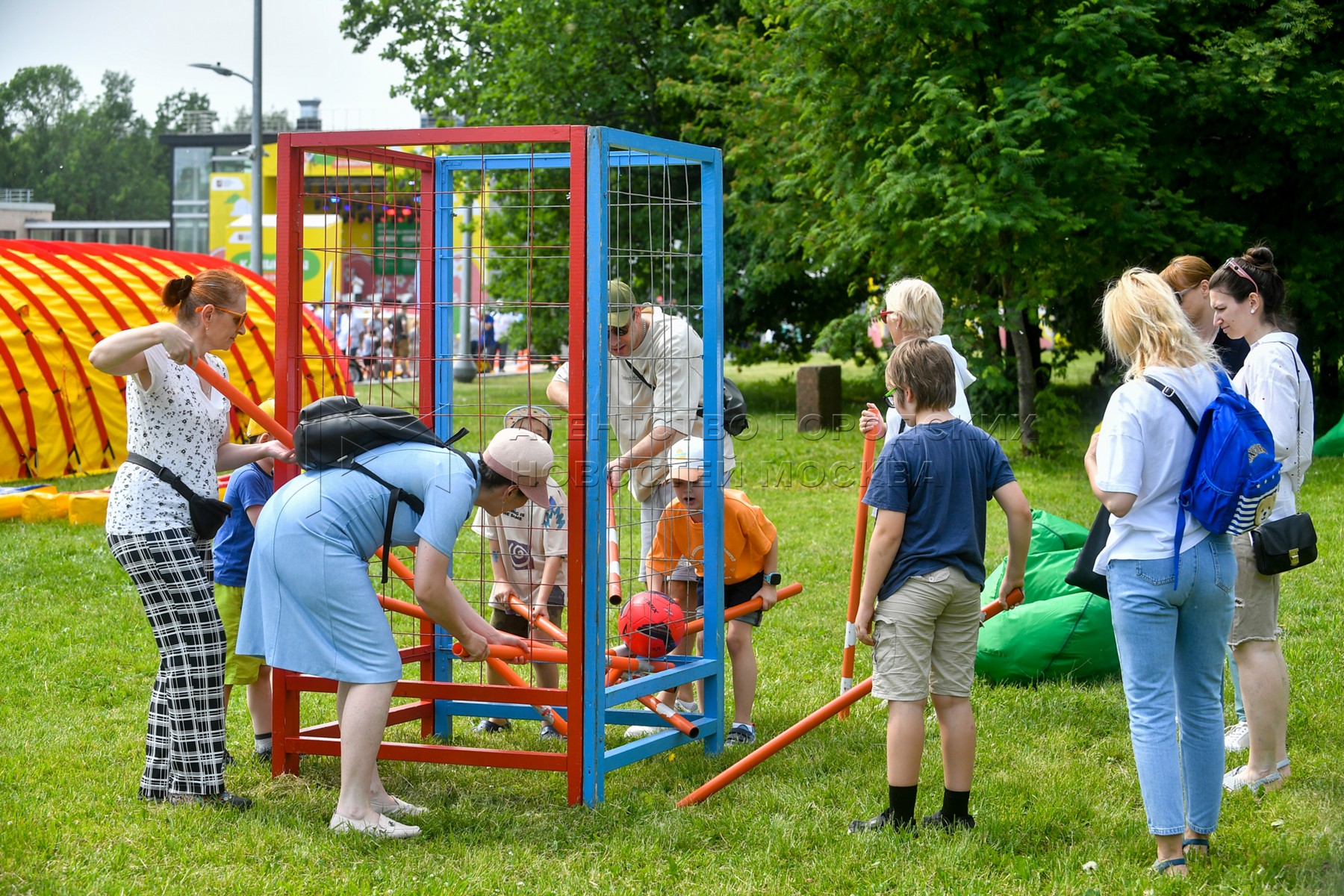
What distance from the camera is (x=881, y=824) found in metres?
3.93

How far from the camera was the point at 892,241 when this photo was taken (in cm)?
1344

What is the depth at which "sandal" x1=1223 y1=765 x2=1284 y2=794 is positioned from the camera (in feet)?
13.9

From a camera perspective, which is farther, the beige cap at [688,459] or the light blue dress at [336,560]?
the beige cap at [688,459]

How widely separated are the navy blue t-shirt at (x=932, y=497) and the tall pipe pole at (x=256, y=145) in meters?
16.0

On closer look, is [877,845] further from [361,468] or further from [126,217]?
[126,217]

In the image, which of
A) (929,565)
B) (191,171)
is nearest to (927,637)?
(929,565)

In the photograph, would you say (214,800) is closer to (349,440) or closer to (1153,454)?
(349,440)

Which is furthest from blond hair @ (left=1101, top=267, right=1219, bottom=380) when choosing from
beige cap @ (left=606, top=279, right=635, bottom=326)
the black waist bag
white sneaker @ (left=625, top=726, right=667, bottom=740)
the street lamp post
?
the street lamp post

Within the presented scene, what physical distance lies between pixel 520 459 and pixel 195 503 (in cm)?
121

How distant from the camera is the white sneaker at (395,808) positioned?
4137 millimetres

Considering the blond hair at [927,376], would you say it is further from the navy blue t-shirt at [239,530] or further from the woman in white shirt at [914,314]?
the navy blue t-shirt at [239,530]

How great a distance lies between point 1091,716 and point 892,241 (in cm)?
891

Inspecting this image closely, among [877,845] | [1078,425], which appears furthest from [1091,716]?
[1078,425]

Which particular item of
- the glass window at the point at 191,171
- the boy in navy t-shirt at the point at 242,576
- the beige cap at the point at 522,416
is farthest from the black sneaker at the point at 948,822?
the glass window at the point at 191,171
